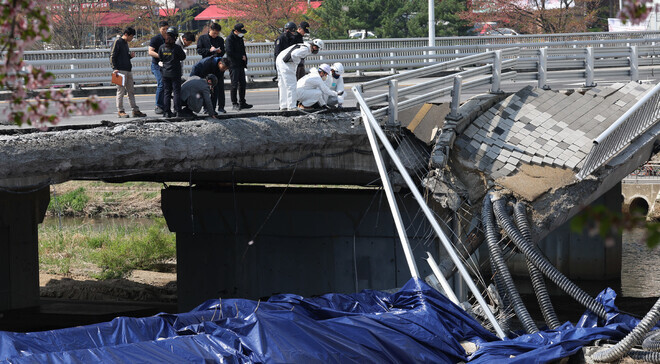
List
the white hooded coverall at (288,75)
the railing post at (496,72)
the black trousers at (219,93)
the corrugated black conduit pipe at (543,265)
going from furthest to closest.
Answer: the railing post at (496,72), the white hooded coverall at (288,75), the black trousers at (219,93), the corrugated black conduit pipe at (543,265)

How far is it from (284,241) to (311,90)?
3665mm

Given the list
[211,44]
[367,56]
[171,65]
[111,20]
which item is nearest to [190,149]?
[171,65]

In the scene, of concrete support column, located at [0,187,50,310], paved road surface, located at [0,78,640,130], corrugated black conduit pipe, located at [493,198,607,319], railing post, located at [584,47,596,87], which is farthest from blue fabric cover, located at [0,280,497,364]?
concrete support column, located at [0,187,50,310]

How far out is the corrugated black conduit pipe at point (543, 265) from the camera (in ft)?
36.8

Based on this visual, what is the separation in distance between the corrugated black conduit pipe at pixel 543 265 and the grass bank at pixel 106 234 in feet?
28.4

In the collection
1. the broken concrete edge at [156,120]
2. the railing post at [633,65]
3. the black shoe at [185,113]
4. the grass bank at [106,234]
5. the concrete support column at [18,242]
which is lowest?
the grass bank at [106,234]

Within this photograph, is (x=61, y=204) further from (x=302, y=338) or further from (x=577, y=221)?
(x=577, y=221)

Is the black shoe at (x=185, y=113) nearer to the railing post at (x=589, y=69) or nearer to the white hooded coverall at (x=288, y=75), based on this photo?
the white hooded coverall at (x=288, y=75)

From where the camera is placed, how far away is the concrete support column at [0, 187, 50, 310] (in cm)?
1744

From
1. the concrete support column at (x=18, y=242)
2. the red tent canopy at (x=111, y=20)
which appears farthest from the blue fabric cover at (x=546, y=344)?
the red tent canopy at (x=111, y=20)

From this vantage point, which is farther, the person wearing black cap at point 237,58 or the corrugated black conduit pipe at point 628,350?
the person wearing black cap at point 237,58

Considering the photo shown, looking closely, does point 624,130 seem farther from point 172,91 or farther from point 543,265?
point 172,91

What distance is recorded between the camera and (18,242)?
17625 mm

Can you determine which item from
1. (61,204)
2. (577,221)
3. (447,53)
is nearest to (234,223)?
(447,53)
